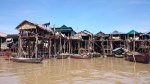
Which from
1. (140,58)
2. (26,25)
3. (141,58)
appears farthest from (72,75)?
(26,25)

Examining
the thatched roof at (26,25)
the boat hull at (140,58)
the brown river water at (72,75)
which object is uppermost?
the thatched roof at (26,25)

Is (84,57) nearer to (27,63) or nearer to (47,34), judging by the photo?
(47,34)

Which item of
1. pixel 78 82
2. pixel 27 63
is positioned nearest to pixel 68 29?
pixel 27 63

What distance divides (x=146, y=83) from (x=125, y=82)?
1215 mm

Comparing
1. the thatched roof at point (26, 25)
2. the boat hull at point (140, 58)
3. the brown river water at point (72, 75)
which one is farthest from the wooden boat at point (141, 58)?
the thatched roof at point (26, 25)

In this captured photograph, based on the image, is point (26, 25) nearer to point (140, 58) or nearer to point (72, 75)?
point (72, 75)

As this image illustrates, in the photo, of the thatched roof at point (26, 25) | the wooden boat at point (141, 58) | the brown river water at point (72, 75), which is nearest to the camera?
the brown river water at point (72, 75)

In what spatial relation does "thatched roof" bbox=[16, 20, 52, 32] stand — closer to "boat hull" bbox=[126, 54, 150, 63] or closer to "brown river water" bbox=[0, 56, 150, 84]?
"brown river water" bbox=[0, 56, 150, 84]

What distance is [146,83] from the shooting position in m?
11.6

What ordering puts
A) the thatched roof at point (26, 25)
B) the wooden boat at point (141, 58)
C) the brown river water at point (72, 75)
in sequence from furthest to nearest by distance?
the thatched roof at point (26, 25) → the wooden boat at point (141, 58) → the brown river water at point (72, 75)

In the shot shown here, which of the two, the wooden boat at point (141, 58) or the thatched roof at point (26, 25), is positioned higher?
the thatched roof at point (26, 25)

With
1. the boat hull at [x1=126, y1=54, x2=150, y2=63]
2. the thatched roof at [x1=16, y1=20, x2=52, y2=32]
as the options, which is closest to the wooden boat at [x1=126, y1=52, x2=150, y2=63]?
the boat hull at [x1=126, y1=54, x2=150, y2=63]

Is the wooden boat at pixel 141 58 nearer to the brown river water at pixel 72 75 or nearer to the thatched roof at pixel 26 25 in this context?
the brown river water at pixel 72 75

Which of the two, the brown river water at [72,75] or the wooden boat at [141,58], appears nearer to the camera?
the brown river water at [72,75]
